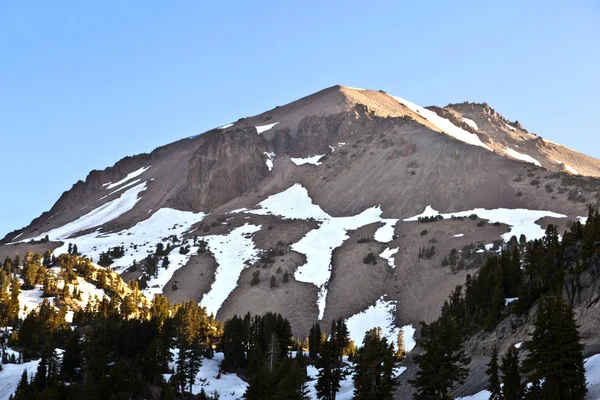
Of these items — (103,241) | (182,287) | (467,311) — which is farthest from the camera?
(103,241)

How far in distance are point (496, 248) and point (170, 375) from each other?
67.6 meters

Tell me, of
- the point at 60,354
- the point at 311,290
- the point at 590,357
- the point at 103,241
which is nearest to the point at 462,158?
the point at 311,290

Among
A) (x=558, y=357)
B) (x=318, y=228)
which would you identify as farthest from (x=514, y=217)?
(x=558, y=357)

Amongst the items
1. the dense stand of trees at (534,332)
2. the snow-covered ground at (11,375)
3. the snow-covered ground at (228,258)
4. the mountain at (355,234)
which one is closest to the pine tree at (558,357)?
the dense stand of trees at (534,332)

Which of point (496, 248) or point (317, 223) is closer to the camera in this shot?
point (496, 248)

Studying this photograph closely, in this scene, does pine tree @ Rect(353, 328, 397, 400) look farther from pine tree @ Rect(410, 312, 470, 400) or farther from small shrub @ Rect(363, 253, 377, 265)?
small shrub @ Rect(363, 253, 377, 265)

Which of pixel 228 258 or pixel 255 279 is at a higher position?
pixel 228 258

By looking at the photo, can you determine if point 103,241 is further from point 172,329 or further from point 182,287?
point 172,329

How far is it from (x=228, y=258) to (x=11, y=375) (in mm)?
76545

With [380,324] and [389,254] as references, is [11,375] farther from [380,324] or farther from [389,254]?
[389,254]

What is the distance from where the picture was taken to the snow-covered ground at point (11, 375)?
65.3m

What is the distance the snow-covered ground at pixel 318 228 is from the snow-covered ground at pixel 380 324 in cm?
721

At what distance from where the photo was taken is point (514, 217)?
139 meters

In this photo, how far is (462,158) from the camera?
17638 cm
